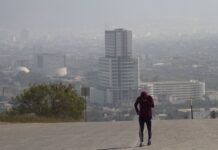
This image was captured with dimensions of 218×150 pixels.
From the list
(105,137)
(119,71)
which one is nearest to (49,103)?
(105,137)

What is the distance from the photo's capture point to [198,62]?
113 m

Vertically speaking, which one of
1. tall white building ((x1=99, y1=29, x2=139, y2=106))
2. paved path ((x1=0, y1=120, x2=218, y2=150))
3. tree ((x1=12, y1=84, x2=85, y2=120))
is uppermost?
tall white building ((x1=99, y1=29, x2=139, y2=106))

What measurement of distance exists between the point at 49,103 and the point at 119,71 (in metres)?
51.9

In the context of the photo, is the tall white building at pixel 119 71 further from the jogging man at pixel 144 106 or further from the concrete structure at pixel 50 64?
the jogging man at pixel 144 106

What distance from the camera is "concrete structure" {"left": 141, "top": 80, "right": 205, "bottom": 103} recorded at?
6662cm

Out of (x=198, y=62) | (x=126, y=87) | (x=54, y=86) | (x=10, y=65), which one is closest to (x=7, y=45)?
(x=10, y=65)

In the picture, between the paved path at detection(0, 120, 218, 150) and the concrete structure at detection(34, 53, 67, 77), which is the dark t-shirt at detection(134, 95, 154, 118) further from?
the concrete structure at detection(34, 53, 67, 77)

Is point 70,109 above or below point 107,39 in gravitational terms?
below

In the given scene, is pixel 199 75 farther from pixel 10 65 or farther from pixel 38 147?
pixel 38 147

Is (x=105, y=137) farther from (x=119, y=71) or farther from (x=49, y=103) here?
(x=119, y=71)

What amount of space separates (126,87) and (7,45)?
98908 millimetres

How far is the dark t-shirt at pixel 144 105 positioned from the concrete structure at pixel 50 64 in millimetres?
91047

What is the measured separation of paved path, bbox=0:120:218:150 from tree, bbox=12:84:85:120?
10382 mm

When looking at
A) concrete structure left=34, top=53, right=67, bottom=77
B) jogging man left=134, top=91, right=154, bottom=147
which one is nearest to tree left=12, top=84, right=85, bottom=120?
jogging man left=134, top=91, right=154, bottom=147
